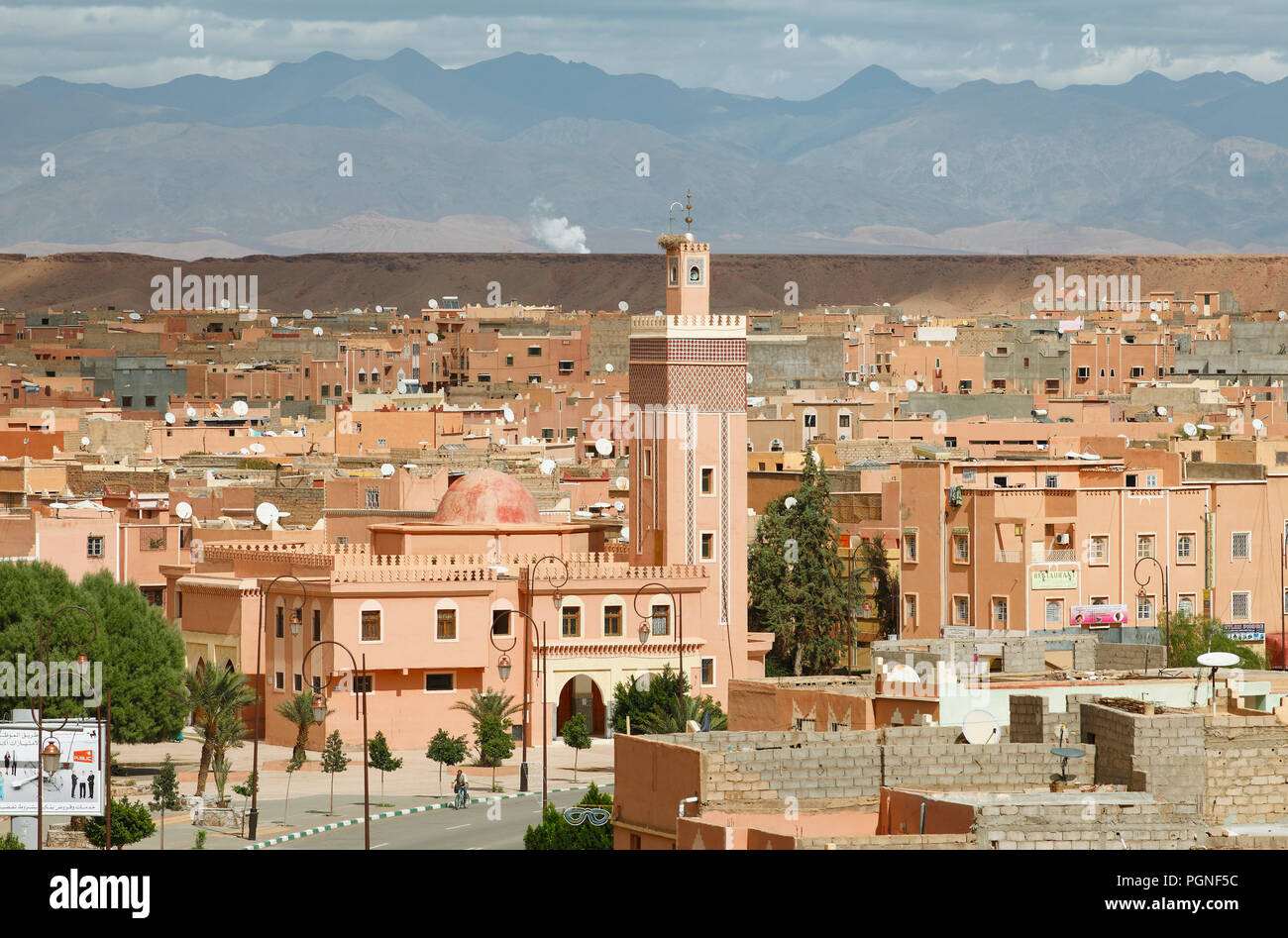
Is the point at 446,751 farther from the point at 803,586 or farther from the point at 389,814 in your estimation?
the point at 803,586

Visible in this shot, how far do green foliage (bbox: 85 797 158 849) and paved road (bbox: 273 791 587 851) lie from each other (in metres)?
1.59

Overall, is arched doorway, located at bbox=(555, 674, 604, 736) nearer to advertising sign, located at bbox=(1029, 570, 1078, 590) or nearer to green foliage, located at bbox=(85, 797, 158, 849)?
advertising sign, located at bbox=(1029, 570, 1078, 590)

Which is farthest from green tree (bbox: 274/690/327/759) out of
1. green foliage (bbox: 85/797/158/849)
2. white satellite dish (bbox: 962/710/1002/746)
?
white satellite dish (bbox: 962/710/1002/746)

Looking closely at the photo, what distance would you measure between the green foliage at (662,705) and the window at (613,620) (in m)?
1.01

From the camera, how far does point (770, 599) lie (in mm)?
54938

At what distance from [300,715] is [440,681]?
12.0 ft

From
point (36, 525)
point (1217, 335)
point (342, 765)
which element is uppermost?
point (1217, 335)

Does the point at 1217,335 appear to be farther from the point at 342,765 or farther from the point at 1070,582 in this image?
the point at 342,765

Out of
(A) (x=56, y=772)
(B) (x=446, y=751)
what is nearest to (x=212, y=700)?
(B) (x=446, y=751)

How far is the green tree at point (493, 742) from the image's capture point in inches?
1702

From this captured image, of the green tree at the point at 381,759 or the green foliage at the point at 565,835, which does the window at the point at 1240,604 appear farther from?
the green foliage at the point at 565,835

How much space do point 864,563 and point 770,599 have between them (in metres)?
2.19
